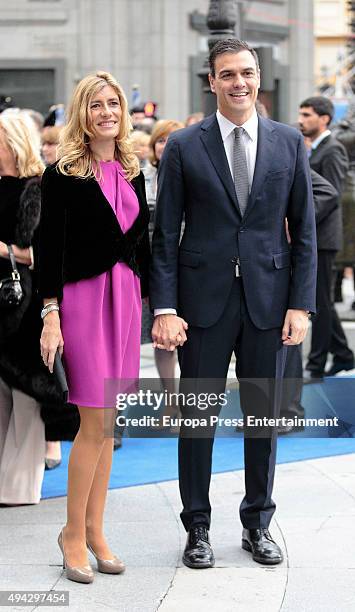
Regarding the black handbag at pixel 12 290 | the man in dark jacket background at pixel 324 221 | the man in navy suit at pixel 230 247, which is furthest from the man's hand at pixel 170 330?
the man in dark jacket background at pixel 324 221

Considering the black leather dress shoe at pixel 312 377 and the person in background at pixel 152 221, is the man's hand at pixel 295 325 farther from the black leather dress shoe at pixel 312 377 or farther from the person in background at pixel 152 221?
the black leather dress shoe at pixel 312 377

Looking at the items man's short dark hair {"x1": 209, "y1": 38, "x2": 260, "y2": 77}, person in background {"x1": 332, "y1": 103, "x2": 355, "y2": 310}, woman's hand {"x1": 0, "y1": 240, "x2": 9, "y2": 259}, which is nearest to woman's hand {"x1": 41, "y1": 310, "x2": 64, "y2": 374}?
man's short dark hair {"x1": 209, "y1": 38, "x2": 260, "y2": 77}

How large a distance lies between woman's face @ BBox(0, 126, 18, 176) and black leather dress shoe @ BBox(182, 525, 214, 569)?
7.17ft

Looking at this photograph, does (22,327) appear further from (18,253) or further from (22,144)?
(22,144)

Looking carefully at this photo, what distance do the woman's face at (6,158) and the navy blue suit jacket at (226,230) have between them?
4.68 ft

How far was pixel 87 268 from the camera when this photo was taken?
16.5ft

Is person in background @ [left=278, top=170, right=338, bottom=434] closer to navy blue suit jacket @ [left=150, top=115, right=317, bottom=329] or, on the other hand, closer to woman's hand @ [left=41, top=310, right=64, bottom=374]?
navy blue suit jacket @ [left=150, top=115, right=317, bottom=329]

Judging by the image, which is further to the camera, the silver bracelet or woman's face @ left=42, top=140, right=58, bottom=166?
woman's face @ left=42, top=140, right=58, bottom=166

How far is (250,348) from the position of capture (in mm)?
5328

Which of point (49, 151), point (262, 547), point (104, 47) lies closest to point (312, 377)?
point (49, 151)

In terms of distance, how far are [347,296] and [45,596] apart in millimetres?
12718

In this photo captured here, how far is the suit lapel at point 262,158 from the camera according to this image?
520 cm

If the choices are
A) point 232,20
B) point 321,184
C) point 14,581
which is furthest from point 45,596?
point 232,20

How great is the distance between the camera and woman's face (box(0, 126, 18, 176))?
255 inches
